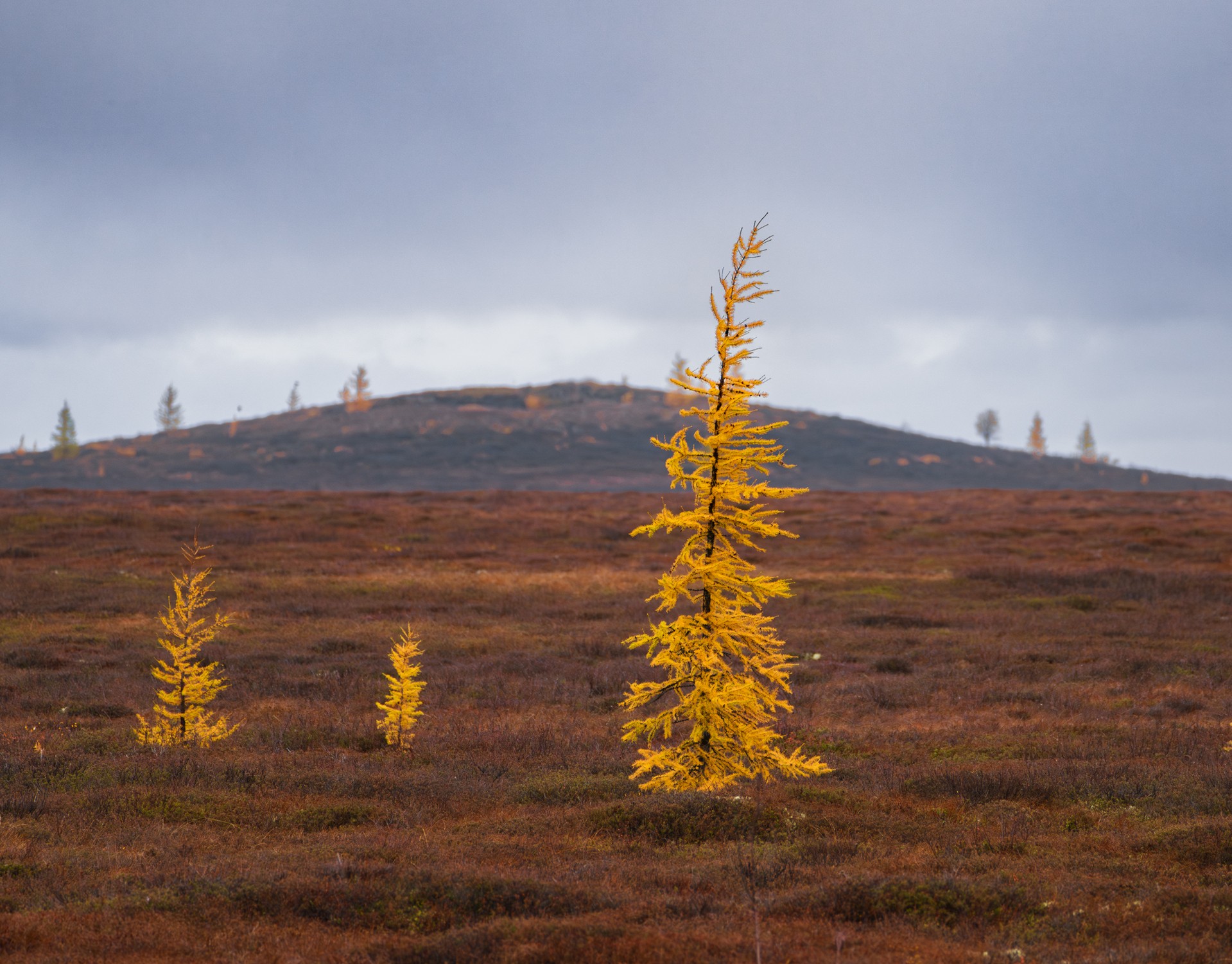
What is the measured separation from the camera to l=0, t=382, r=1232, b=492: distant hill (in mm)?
118312

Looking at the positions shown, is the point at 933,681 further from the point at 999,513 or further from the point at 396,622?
the point at 999,513

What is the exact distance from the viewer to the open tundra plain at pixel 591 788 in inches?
289

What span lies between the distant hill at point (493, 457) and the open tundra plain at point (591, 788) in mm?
84963

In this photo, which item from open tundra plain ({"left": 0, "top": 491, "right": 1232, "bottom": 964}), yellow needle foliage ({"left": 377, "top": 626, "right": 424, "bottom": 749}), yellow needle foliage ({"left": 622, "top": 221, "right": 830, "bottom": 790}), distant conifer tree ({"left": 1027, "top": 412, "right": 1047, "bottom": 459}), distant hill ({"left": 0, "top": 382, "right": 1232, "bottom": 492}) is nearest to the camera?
open tundra plain ({"left": 0, "top": 491, "right": 1232, "bottom": 964})

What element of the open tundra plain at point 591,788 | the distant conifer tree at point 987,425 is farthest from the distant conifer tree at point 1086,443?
the open tundra plain at point 591,788

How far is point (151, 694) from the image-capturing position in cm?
1825

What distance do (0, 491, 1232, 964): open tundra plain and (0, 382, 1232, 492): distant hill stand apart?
85.0 m

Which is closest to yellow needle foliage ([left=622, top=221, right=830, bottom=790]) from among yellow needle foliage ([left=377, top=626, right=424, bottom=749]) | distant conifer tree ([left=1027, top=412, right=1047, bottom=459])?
yellow needle foliage ([left=377, top=626, right=424, bottom=749])

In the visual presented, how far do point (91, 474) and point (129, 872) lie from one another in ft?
→ 408

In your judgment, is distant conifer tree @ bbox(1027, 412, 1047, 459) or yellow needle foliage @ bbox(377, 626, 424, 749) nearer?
yellow needle foliage @ bbox(377, 626, 424, 749)

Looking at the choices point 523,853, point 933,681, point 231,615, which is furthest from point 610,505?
point 523,853

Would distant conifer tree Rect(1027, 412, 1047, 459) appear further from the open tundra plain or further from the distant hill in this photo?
the open tundra plain

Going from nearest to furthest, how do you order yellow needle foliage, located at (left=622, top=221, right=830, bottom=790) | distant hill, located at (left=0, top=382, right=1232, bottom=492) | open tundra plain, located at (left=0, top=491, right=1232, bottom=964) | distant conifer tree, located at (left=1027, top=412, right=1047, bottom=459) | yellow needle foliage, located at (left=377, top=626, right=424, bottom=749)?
open tundra plain, located at (left=0, top=491, right=1232, bottom=964) → yellow needle foliage, located at (left=622, top=221, right=830, bottom=790) → yellow needle foliage, located at (left=377, top=626, right=424, bottom=749) → distant hill, located at (left=0, top=382, right=1232, bottom=492) → distant conifer tree, located at (left=1027, top=412, right=1047, bottom=459)

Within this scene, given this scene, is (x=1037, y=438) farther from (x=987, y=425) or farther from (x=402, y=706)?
(x=402, y=706)
